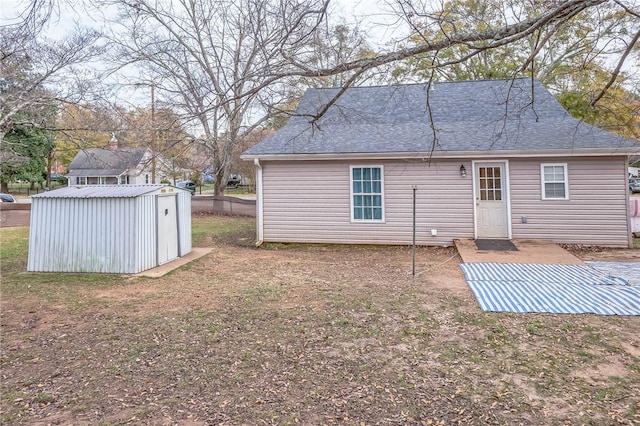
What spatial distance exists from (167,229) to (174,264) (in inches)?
32.2

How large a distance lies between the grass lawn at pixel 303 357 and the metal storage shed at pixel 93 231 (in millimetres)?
971

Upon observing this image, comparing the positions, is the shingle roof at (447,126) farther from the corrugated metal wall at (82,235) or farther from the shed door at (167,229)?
the corrugated metal wall at (82,235)

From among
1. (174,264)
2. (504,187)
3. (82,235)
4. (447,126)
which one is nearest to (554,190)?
(504,187)

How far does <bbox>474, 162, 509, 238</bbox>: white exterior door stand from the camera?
9.39m

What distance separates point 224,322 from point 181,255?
474 centimetres

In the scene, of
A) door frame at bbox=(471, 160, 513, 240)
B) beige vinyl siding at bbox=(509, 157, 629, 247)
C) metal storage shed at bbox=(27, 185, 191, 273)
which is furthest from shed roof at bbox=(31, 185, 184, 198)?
beige vinyl siding at bbox=(509, 157, 629, 247)

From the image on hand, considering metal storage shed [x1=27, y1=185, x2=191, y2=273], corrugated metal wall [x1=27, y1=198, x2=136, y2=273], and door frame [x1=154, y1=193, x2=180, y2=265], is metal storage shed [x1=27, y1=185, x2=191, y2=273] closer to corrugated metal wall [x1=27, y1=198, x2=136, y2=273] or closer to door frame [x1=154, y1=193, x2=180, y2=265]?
corrugated metal wall [x1=27, y1=198, x2=136, y2=273]

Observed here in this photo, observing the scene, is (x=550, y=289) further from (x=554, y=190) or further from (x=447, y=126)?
(x=447, y=126)

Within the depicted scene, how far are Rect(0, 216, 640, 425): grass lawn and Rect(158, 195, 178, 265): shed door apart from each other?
67.7 inches

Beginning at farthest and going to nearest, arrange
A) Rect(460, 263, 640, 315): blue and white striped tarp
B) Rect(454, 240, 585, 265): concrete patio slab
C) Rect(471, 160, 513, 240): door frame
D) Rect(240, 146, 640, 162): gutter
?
Rect(471, 160, 513, 240): door frame → Rect(240, 146, 640, 162): gutter → Rect(454, 240, 585, 265): concrete patio slab → Rect(460, 263, 640, 315): blue and white striped tarp

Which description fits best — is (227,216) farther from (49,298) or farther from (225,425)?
(225,425)

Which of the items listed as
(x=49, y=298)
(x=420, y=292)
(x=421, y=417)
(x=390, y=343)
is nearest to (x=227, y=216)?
(x=49, y=298)

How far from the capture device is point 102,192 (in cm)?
738

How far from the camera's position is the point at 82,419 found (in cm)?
255
